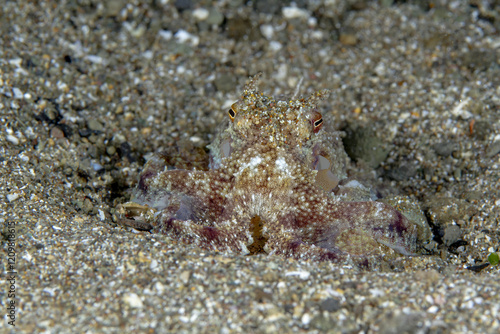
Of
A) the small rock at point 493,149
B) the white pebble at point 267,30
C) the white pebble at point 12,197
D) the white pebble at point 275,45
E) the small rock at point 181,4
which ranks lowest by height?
the white pebble at point 12,197

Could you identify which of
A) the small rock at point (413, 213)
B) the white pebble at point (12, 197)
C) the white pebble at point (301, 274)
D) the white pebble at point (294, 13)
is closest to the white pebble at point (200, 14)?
the white pebble at point (294, 13)

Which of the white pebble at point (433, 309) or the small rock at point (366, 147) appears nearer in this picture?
the white pebble at point (433, 309)

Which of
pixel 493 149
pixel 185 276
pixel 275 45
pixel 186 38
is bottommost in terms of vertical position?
pixel 185 276

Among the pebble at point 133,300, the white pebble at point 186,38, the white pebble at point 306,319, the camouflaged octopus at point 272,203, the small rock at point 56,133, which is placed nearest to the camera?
the white pebble at point 306,319

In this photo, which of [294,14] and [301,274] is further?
[294,14]

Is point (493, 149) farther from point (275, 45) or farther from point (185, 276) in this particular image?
point (185, 276)

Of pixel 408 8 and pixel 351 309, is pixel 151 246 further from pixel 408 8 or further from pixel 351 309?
pixel 408 8

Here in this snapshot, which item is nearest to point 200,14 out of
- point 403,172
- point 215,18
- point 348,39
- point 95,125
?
point 215,18

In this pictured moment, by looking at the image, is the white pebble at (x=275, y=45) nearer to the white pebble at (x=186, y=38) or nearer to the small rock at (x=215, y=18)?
the small rock at (x=215, y=18)

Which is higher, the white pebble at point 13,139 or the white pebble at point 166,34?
the white pebble at point 166,34

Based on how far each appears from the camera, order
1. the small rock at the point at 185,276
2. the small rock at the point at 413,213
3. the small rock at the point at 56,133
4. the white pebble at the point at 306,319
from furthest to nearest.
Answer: the small rock at the point at 56,133
the small rock at the point at 413,213
the small rock at the point at 185,276
the white pebble at the point at 306,319
